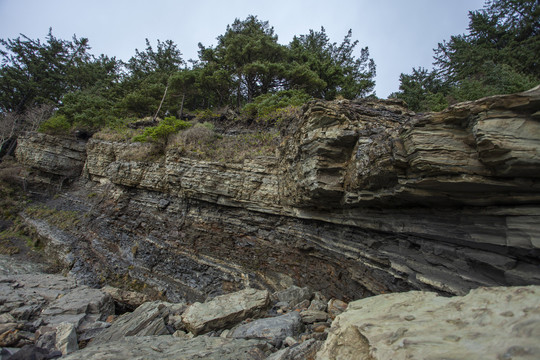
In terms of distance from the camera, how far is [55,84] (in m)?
24.6

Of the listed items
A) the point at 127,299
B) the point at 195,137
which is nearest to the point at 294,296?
the point at 127,299

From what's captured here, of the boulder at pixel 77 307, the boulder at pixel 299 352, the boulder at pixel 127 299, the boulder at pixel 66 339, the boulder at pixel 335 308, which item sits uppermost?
the boulder at pixel 299 352

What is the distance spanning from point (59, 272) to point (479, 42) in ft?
115

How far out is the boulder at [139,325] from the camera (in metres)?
5.35

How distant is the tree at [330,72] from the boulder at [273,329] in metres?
14.9

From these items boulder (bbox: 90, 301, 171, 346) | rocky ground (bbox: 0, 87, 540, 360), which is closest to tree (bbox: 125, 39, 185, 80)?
rocky ground (bbox: 0, 87, 540, 360)

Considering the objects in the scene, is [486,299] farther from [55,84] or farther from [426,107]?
[55,84]

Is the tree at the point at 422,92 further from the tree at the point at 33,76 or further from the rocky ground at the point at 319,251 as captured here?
the tree at the point at 33,76

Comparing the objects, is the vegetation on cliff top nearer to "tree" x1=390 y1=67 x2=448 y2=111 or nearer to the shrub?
"tree" x1=390 y1=67 x2=448 y2=111

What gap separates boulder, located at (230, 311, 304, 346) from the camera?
4.41 metres

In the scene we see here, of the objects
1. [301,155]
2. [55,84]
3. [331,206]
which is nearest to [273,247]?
[331,206]

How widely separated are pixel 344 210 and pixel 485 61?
18.0 m

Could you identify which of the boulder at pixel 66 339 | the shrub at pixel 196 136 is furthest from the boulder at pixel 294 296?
the shrub at pixel 196 136

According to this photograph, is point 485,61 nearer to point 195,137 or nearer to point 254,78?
point 254,78
